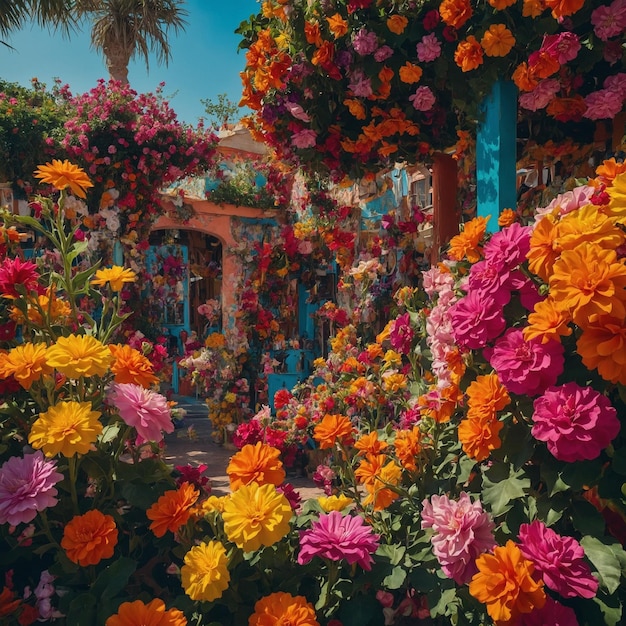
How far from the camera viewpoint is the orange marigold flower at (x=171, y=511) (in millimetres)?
1375

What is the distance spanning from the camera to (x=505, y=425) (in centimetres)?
134

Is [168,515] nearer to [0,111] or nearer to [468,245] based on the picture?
[468,245]

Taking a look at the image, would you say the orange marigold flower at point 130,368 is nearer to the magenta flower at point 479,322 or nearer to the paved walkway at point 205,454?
the magenta flower at point 479,322

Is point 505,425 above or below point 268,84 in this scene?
below

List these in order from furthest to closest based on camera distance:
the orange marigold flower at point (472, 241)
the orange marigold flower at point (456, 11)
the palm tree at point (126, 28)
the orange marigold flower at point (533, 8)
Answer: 1. the palm tree at point (126, 28)
2. the orange marigold flower at point (456, 11)
3. the orange marigold flower at point (533, 8)
4. the orange marigold flower at point (472, 241)

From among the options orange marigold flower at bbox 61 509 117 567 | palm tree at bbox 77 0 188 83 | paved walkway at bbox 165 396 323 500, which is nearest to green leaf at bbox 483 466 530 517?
orange marigold flower at bbox 61 509 117 567

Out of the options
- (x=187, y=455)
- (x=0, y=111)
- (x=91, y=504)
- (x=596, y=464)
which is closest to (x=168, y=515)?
(x=91, y=504)

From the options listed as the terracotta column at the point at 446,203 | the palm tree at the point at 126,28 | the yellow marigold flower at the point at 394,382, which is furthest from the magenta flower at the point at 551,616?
the palm tree at the point at 126,28

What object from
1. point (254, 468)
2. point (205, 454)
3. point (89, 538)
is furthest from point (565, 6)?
point (205, 454)

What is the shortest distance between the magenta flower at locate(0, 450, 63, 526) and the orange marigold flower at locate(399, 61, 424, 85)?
1885 mm

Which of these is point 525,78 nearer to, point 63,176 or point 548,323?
point 548,323

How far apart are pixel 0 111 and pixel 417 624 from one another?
6.17 meters

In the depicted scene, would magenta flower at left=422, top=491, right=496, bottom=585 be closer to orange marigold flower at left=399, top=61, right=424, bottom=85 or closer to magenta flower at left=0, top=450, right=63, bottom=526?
magenta flower at left=0, top=450, right=63, bottom=526

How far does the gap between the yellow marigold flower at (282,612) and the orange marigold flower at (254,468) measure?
0.80ft
